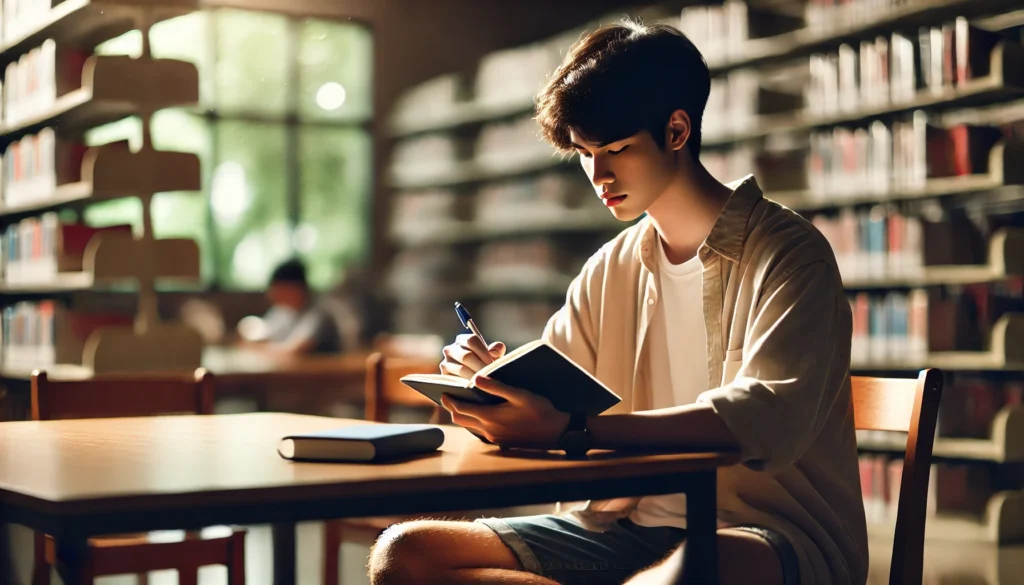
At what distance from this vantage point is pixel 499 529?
145cm

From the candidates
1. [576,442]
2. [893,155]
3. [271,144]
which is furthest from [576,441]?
[271,144]

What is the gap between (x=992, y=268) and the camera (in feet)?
12.9

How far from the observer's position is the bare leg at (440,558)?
1323 millimetres

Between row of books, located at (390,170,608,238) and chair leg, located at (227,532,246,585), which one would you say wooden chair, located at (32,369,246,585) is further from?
row of books, located at (390,170,608,238)

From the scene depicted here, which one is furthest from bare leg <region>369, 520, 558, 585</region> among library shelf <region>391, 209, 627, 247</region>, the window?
the window

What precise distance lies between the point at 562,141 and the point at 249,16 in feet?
25.9

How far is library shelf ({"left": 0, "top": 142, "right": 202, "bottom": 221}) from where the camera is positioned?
12.5 feet

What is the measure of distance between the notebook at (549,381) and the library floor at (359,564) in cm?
204

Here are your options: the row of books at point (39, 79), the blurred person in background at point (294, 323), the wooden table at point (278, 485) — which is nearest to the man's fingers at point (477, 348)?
the wooden table at point (278, 485)

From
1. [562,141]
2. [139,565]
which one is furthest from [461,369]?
[139,565]

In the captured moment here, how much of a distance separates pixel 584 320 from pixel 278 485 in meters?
0.80

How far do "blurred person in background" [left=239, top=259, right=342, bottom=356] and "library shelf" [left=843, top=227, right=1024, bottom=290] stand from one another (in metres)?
3.26

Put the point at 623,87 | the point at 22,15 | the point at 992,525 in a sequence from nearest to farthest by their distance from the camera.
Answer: the point at 623,87
the point at 992,525
the point at 22,15

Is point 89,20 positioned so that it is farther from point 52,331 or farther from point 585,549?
point 585,549
